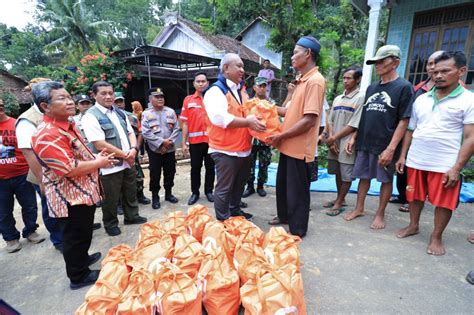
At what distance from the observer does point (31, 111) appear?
2562 millimetres

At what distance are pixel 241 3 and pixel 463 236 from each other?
11.4 m

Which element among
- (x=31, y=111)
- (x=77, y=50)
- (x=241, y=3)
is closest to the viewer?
(x=31, y=111)

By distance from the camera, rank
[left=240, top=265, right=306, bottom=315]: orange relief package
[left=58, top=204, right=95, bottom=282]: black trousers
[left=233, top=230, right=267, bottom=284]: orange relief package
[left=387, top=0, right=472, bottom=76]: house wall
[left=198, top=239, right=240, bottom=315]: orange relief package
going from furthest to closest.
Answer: [left=387, top=0, right=472, bottom=76]: house wall
[left=58, top=204, right=95, bottom=282]: black trousers
[left=233, top=230, right=267, bottom=284]: orange relief package
[left=198, top=239, right=240, bottom=315]: orange relief package
[left=240, top=265, right=306, bottom=315]: orange relief package

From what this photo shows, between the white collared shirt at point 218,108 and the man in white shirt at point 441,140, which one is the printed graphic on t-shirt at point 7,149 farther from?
the man in white shirt at point 441,140

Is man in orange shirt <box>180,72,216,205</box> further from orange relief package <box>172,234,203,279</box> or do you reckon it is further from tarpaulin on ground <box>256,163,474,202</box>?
orange relief package <box>172,234,203,279</box>

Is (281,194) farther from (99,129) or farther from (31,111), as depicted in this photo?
(31,111)

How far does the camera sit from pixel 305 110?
251cm

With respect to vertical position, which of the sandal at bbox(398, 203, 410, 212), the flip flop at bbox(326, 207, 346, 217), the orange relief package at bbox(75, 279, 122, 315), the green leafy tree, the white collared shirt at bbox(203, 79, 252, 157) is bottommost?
the flip flop at bbox(326, 207, 346, 217)

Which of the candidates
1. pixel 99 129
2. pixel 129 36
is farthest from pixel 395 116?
pixel 129 36

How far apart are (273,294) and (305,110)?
166 cm

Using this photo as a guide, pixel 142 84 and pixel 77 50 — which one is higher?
pixel 77 50

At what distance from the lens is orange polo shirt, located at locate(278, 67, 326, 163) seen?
2.48 meters

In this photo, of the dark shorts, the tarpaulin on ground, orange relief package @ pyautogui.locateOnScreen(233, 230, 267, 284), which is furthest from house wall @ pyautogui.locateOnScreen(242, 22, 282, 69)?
orange relief package @ pyautogui.locateOnScreen(233, 230, 267, 284)

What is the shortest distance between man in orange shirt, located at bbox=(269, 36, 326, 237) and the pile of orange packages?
75 centimetres
